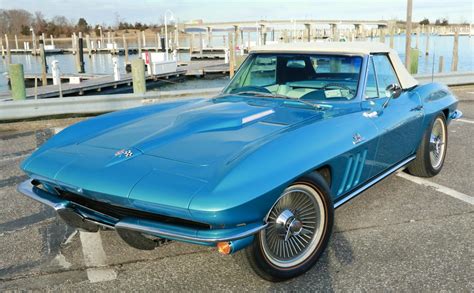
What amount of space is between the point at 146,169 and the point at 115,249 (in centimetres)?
102

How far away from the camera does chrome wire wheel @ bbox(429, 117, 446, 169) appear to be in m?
4.80

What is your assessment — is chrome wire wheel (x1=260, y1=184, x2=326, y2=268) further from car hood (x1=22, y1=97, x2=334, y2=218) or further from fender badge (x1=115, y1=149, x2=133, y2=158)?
fender badge (x1=115, y1=149, x2=133, y2=158)

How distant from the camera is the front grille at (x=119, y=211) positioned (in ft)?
7.81

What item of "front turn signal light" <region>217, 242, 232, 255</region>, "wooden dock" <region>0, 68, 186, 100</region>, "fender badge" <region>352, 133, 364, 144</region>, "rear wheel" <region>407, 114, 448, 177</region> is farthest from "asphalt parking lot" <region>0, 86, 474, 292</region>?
"wooden dock" <region>0, 68, 186, 100</region>

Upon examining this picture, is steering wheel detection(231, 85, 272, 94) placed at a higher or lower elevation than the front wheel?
higher

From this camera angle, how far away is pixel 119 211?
258cm

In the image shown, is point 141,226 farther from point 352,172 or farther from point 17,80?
point 17,80

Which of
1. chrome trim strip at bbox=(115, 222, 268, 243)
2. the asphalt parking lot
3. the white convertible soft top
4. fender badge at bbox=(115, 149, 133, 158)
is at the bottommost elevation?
the asphalt parking lot

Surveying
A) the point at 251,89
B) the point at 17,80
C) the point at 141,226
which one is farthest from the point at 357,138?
the point at 17,80

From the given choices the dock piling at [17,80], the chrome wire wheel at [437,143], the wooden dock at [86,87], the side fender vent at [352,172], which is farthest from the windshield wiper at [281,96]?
the wooden dock at [86,87]

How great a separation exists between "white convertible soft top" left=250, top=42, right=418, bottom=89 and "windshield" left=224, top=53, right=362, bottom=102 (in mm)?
56

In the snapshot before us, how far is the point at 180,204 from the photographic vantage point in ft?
7.29

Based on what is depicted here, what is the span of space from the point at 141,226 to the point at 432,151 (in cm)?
359

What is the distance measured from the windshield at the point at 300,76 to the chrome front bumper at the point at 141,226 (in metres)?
1.82
